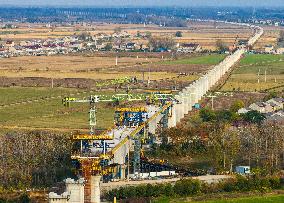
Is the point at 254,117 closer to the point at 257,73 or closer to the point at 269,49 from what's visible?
the point at 257,73

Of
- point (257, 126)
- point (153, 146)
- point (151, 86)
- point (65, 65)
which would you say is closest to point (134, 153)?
point (153, 146)

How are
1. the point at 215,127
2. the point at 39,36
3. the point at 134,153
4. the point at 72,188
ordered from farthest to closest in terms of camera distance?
the point at 39,36 < the point at 215,127 < the point at 134,153 < the point at 72,188

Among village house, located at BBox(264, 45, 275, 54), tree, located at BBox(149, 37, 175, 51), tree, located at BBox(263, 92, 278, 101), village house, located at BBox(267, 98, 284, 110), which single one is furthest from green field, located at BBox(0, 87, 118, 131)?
tree, located at BBox(149, 37, 175, 51)

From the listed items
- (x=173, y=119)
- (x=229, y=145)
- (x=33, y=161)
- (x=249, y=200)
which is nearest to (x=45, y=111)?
(x=173, y=119)

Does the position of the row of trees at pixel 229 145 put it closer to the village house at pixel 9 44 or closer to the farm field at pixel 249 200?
the farm field at pixel 249 200

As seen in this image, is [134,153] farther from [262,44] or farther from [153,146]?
[262,44]

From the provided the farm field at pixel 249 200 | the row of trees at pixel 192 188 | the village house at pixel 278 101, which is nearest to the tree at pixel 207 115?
the village house at pixel 278 101
